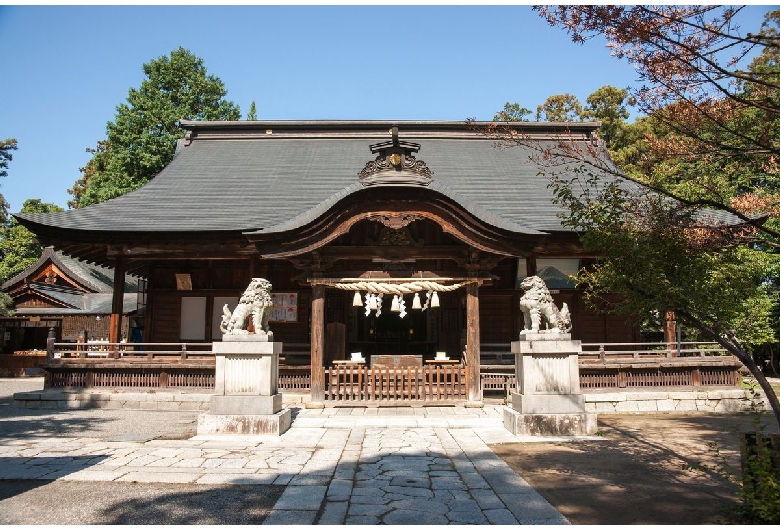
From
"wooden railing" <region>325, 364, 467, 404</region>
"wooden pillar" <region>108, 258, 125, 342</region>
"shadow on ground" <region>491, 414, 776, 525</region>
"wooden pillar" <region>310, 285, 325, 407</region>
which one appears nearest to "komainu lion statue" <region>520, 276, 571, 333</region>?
"shadow on ground" <region>491, 414, 776, 525</region>

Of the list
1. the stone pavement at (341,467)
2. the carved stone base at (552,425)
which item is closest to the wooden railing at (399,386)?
the stone pavement at (341,467)

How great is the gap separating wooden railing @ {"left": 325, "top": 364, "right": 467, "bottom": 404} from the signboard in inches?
155

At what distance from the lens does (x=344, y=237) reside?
12414mm

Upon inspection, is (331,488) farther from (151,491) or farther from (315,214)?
(315,214)

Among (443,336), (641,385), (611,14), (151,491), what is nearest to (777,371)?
(641,385)

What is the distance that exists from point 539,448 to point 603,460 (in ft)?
3.11

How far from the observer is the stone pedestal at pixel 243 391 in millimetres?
8312

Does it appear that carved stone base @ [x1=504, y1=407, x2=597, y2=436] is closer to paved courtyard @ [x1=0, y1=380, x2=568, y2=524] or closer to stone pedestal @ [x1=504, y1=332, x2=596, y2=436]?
stone pedestal @ [x1=504, y1=332, x2=596, y2=436]

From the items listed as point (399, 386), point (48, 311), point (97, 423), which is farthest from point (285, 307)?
point (48, 311)

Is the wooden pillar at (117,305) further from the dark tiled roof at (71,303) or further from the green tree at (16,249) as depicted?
the green tree at (16,249)

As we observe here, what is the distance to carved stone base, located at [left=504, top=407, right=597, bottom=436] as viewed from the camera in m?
8.27

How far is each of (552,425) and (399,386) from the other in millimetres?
4044

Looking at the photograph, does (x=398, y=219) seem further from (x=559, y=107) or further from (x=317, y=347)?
(x=559, y=107)

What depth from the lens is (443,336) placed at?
1495 centimetres
